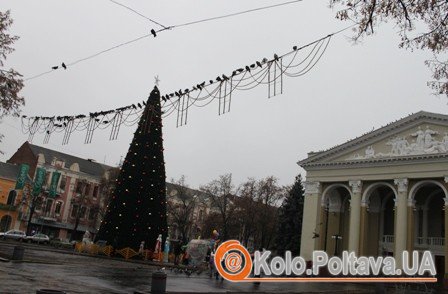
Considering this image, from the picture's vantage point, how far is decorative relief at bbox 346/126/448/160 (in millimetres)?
37406

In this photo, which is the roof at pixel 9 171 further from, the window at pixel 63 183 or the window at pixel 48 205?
the window at pixel 63 183

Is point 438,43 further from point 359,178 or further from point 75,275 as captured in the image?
point 359,178

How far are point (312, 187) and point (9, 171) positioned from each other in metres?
39.6

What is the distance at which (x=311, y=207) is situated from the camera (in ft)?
149

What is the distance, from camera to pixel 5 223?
57.2 metres

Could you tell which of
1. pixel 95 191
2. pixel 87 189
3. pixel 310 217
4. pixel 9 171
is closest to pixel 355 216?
pixel 310 217

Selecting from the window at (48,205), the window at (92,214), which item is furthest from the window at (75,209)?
the window at (48,205)

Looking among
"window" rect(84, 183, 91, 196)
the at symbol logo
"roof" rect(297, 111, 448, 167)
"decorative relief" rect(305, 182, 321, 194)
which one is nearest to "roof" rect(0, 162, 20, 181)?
"window" rect(84, 183, 91, 196)

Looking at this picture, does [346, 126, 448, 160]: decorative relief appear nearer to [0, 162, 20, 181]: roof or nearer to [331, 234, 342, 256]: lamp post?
[331, 234, 342, 256]: lamp post

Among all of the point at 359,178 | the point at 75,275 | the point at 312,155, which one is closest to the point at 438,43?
the point at 75,275

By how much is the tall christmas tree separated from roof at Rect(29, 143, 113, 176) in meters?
37.7

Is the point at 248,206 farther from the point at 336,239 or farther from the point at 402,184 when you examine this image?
the point at 402,184

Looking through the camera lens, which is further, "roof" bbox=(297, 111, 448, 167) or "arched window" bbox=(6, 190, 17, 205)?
"arched window" bbox=(6, 190, 17, 205)

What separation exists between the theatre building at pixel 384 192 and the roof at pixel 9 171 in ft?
124
